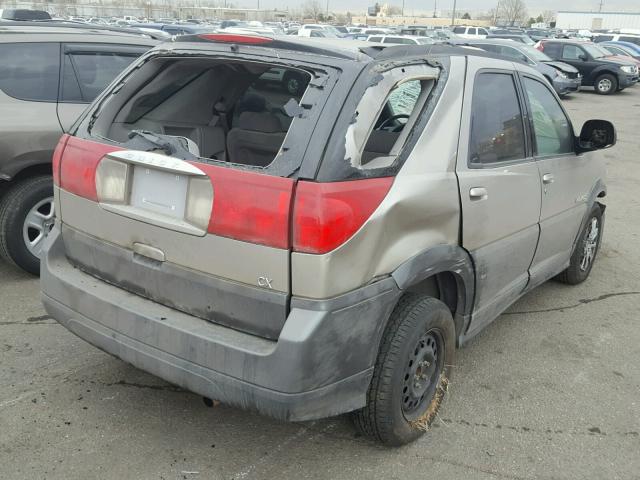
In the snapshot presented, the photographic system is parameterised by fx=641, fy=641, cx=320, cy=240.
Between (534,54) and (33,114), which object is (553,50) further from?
(33,114)

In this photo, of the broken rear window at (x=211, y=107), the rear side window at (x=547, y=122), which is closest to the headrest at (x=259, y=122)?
the broken rear window at (x=211, y=107)

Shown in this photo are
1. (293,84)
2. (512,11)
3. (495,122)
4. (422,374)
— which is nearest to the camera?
(422,374)

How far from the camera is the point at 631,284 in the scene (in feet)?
17.6

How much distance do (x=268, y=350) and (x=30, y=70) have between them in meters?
3.61

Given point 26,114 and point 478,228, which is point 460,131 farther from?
point 26,114

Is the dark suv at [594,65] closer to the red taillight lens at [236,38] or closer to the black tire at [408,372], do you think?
the black tire at [408,372]

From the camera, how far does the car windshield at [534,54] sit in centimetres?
2080

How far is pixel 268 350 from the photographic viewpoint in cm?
246

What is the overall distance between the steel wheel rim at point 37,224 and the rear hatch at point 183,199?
1.81m

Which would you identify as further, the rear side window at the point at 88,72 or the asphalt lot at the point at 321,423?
the rear side window at the point at 88,72

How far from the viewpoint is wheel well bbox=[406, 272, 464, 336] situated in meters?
3.21

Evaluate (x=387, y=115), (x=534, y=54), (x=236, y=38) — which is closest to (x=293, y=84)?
(x=387, y=115)

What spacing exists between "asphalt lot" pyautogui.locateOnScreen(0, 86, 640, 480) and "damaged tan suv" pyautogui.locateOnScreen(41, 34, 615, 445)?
0.79 ft

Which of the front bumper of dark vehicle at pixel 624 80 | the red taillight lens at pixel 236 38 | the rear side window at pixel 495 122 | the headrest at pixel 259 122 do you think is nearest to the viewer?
the red taillight lens at pixel 236 38
